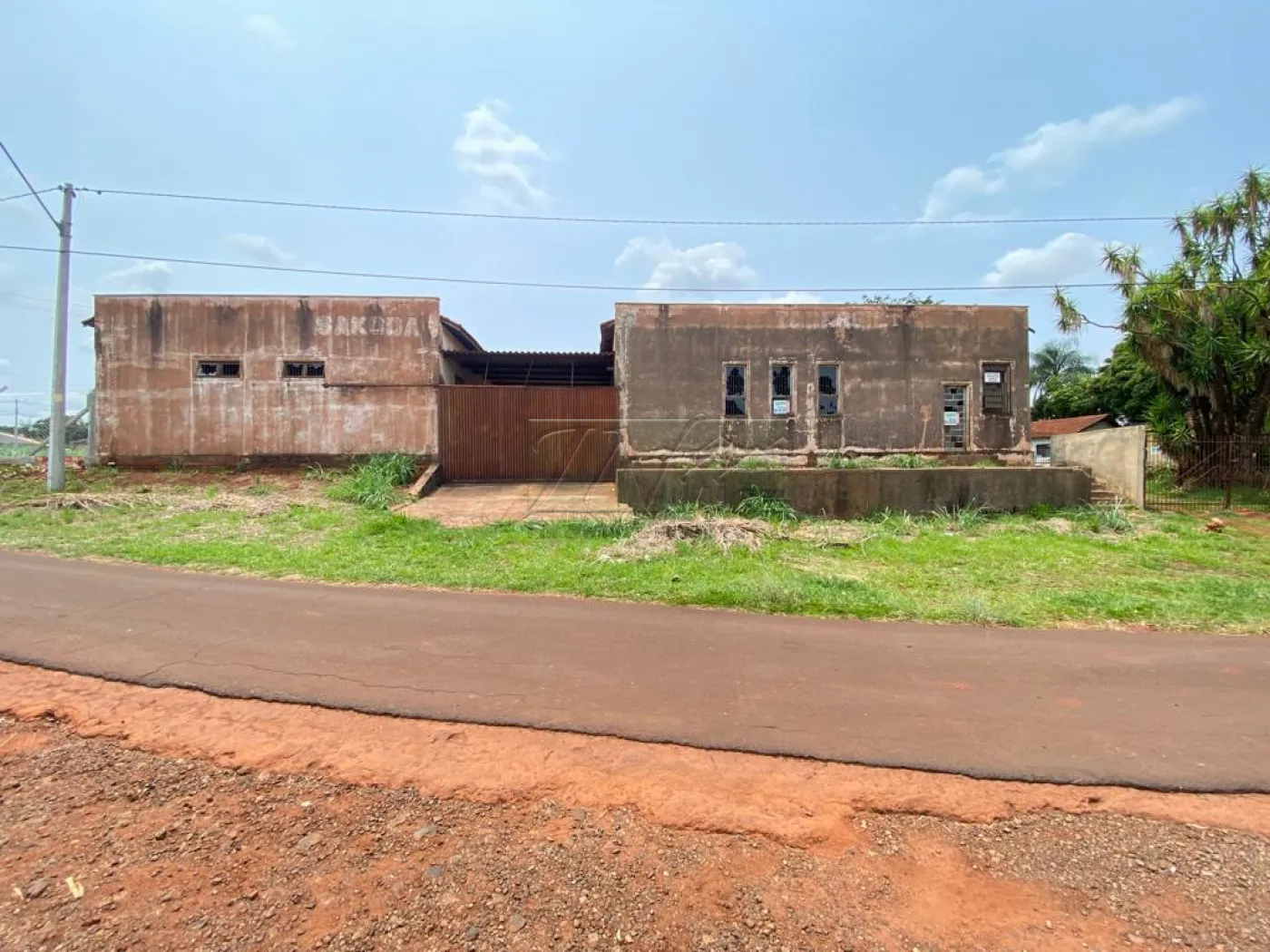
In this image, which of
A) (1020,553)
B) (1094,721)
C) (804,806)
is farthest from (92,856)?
(1020,553)

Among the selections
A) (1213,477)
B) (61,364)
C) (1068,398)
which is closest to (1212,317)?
(1213,477)

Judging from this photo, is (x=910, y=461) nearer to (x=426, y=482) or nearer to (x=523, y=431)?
(x=523, y=431)

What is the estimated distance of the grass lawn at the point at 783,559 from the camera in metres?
5.81

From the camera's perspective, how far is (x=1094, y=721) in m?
3.36

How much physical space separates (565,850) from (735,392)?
13.9m

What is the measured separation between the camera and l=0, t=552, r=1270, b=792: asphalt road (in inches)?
122

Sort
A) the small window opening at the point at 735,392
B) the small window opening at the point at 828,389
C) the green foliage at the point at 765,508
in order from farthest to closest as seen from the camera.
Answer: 1. the small window opening at the point at 828,389
2. the small window opening at the point at 735,392
3. the green foliage at the point at 765,508

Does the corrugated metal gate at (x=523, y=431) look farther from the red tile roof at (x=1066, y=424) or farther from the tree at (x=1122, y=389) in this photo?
the tree at (x=1122, y=389)

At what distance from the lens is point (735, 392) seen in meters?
15.3

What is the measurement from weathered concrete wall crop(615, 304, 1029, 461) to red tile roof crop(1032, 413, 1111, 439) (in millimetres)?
17104

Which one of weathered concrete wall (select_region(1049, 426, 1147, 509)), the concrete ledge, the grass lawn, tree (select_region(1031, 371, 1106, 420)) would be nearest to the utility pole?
the grass lawn

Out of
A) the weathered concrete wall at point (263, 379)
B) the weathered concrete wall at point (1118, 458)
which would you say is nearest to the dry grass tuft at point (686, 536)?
the weathered concrete wall at point (263, 379)

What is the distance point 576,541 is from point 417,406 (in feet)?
27.1

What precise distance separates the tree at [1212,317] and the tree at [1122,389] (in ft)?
43.5
